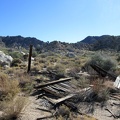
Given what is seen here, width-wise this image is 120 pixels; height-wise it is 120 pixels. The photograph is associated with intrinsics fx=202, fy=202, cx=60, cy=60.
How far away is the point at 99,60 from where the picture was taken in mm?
21781

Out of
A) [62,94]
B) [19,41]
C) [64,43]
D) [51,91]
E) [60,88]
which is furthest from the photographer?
[19,41]

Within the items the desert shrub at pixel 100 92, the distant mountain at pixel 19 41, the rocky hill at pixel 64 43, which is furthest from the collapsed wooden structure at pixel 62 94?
the distant mountain at pixel 19 41

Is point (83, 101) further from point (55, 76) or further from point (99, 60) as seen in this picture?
point (99, 60)

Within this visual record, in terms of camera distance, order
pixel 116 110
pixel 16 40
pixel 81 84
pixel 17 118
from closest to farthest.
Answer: pixel 17 118
pixel 116 110
pixel 81 84
pixel 16 40

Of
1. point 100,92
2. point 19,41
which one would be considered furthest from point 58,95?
point 19,41

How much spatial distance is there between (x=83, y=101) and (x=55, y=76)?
6.27 meters

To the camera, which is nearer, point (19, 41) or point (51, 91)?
point (51, 91)

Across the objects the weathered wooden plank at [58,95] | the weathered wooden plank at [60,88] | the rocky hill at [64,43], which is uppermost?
the rocky hill at [64,43]

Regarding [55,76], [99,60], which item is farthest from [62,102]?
[99,60]

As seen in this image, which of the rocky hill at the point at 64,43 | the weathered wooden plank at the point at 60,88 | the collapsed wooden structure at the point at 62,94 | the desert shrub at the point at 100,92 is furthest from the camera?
the rocky hill at the point at 64,43

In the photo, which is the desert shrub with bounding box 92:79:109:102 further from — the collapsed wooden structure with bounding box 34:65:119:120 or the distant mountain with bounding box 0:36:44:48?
the distant mountain with bounding box 0:36:44:48

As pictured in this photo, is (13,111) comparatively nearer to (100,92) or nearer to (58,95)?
(58,95)

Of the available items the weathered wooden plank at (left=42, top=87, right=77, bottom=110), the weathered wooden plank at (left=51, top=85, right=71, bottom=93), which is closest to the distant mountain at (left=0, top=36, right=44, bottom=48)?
the weathered wooden plank at (left=51, top=85, right=71, bottom=93)

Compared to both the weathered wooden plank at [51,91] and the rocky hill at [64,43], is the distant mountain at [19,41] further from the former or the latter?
the weathered wooden plank at [51,91]
